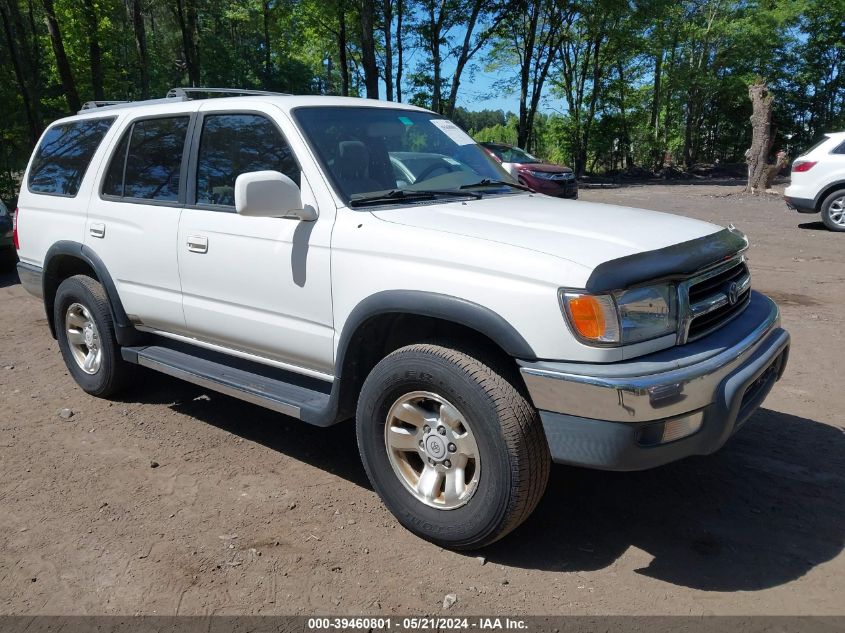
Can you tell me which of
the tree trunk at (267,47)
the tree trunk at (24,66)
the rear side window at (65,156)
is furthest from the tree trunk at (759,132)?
the tree trunk at (267,47)

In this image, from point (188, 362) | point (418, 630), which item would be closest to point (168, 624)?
point (418, 630)

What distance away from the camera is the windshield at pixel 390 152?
11.6 ft

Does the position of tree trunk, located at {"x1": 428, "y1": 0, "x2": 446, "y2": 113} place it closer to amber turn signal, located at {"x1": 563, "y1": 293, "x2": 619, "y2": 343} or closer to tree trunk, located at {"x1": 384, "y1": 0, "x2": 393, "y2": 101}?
tree trunk, located at {"x1": 384, "y1": 0, "x2": 393, "y2": 101}

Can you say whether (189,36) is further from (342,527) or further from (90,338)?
(342,527)

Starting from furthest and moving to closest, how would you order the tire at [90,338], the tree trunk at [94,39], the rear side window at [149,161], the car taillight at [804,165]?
the tree trunk at [94,39] < the car taillight at [804,165] < the tire at [90,338] < the rear side window at [149,161]

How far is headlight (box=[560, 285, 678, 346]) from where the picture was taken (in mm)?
2574

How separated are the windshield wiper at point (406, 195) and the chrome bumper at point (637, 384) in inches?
47.4

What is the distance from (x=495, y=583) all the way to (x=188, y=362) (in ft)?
7.55

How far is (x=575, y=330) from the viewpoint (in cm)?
258

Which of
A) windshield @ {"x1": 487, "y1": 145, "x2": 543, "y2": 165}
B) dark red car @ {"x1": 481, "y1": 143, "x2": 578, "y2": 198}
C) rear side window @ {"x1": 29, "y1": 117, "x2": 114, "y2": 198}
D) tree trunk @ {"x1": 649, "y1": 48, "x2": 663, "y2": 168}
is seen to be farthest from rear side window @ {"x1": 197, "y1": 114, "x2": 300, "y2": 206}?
tree trunk @ {"x1": 649, "y1": 48, "x2": 663, "y2": 168}

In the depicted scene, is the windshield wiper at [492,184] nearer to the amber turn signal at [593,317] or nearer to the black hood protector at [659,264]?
the black hood protector at [659,264]

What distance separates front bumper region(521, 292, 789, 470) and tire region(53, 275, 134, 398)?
10.6 ft

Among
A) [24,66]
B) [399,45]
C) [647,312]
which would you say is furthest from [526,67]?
[647,312]

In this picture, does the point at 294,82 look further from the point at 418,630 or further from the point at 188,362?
the point at 418,630
